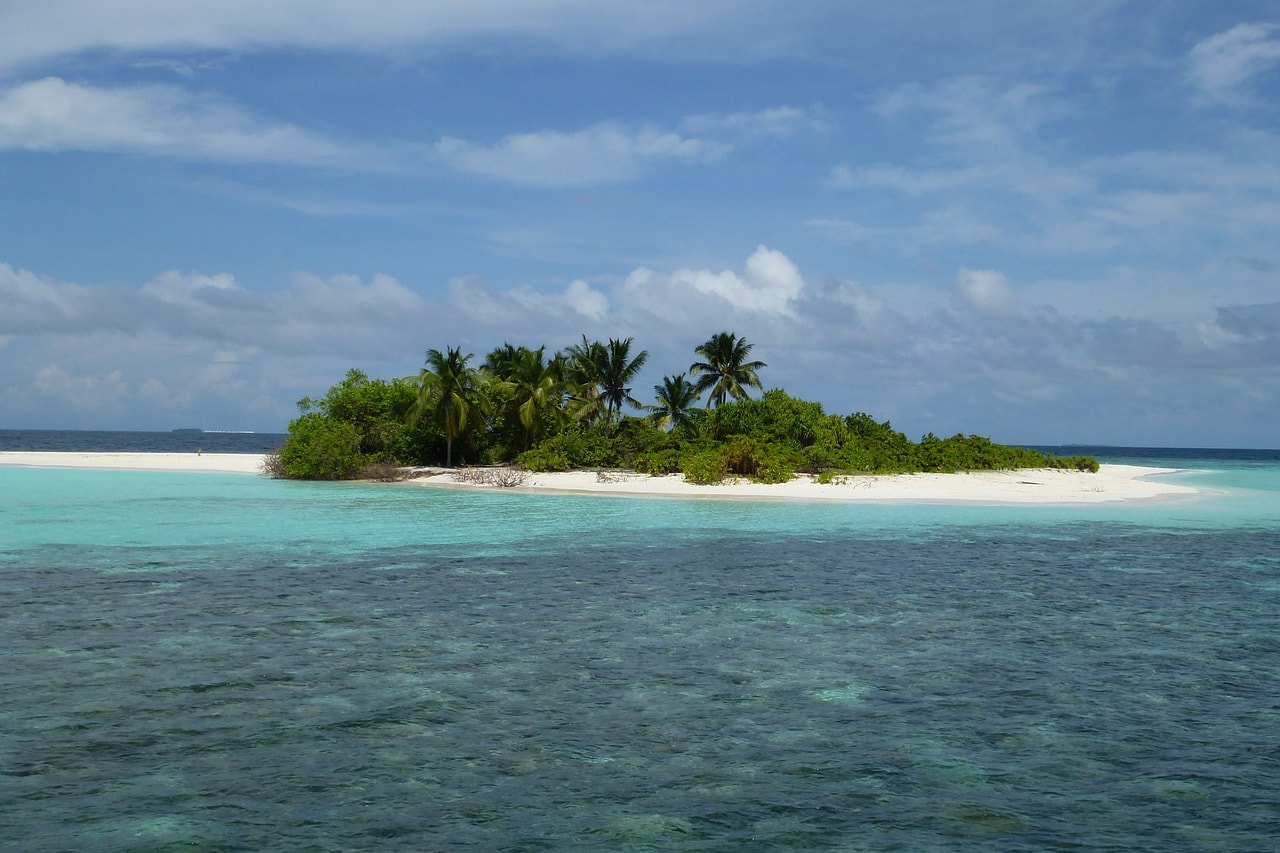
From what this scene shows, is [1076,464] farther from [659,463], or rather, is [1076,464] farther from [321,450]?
[321,450]

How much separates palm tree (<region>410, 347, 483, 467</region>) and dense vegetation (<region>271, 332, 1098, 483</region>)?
6 cm

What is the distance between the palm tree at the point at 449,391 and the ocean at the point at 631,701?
89.5 ft

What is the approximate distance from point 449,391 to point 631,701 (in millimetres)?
39591

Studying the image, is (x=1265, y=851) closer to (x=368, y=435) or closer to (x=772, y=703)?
(x=772, y=703)

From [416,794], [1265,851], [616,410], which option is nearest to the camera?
[1265,851]

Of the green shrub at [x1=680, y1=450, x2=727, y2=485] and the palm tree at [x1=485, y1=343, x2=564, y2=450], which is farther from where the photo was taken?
the palm tree at [x1=485, y1=343, x2=564, y2=450]

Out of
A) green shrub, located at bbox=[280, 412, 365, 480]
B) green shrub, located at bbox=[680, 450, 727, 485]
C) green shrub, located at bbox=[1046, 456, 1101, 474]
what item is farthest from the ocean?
green shrub, located at bbox=[1046, 456, 1101, 474]

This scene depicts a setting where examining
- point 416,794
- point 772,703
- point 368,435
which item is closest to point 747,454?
point 368,435

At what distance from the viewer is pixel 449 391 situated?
155 ft

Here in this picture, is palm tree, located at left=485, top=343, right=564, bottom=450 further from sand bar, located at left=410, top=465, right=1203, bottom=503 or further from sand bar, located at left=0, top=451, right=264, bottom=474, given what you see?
sand bar, located at left=0, top=451, right=264, bottom=474

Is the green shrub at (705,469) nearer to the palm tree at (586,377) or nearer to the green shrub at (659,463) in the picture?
the green shrub at (659,463)

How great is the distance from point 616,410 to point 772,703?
46020mm

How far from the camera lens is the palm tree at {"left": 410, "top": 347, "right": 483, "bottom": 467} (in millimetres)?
46431

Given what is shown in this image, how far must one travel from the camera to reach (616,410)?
180ft
